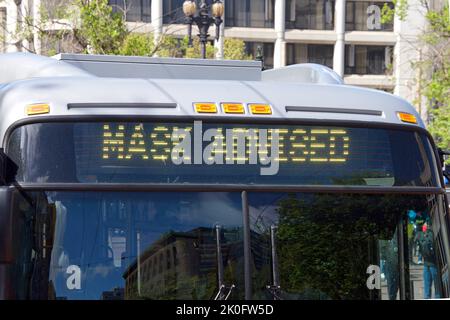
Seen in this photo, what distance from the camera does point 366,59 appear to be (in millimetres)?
57281

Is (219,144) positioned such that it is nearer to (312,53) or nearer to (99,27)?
(99,27)

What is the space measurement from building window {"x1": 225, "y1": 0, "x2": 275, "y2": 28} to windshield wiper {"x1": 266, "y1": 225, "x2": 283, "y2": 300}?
50374 mm

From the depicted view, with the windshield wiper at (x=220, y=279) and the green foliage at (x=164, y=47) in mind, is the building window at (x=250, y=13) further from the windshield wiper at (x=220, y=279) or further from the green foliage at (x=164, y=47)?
the windshield wiper at (x=220, y=279)

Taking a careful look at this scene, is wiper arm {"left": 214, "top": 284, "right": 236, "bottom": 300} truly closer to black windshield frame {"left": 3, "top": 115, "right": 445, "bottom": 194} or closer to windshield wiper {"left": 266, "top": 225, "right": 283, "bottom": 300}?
windshield wiper {"left": 266, "top": 225, "right": 283, "bottom": 300}

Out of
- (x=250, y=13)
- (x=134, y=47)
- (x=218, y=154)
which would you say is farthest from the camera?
(x=250, y=13)

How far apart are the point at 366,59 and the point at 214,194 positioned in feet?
175

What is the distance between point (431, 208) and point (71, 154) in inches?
82.2

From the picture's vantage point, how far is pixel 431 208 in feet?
18.0

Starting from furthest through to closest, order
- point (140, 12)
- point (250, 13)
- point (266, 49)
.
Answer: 1. point (266, 49)
2. point (250, 13)
3. point (140, 12)

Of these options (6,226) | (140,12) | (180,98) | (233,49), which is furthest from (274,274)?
(140,12)

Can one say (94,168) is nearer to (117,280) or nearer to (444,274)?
(117,280)

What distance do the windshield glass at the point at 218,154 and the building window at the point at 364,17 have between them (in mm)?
52464

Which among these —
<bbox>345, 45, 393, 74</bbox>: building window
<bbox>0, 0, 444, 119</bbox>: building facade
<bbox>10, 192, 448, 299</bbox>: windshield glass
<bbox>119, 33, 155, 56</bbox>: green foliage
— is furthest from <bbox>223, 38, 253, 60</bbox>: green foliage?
<bbox>10, 192, 448, 299</bbox>: windshield glass

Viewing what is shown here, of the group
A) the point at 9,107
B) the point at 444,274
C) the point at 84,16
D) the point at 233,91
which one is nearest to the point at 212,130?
the point at 233,91
